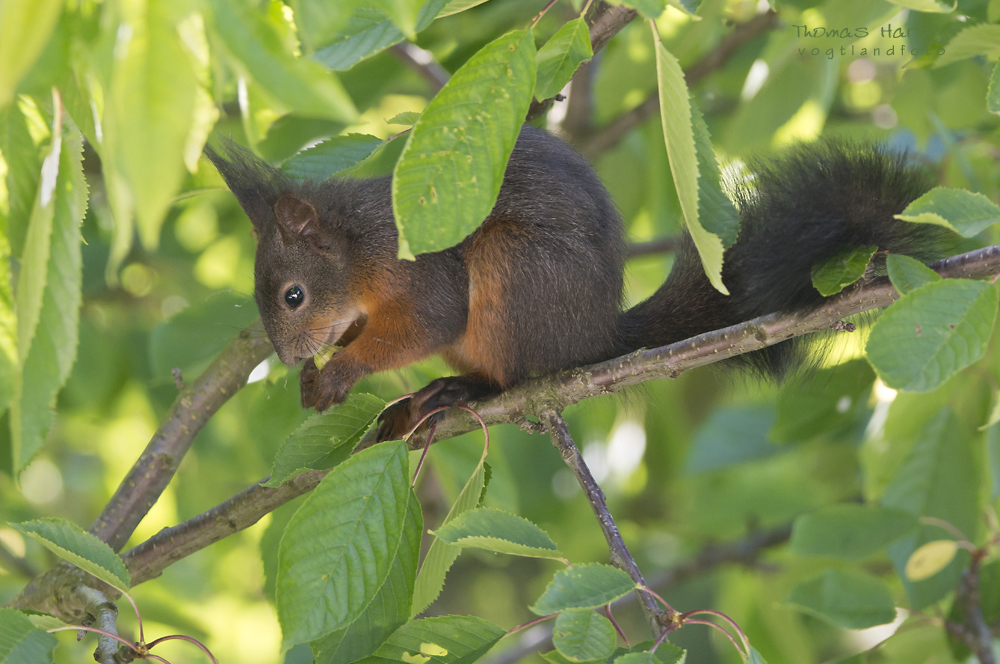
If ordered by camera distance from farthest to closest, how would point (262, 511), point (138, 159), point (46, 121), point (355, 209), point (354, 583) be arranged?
point (355, 209), point (262, 511), point (354, 583), point (46, 121), point (138, 159)

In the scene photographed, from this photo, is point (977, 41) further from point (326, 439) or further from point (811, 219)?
point (326, 439)

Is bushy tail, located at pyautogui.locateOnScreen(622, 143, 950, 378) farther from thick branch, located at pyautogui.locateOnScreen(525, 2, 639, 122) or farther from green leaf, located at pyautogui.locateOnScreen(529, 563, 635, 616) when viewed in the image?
green leaf, located at pyautogui.locateOnScreen(529, 563, 635, 616)

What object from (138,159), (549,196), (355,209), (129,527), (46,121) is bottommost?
(138,159)

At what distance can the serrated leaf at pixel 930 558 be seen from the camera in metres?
1.76

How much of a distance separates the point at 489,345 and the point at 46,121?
107cm

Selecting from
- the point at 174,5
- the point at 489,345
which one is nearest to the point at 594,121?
the point at 489,345

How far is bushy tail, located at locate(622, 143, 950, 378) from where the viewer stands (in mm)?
A: 1346

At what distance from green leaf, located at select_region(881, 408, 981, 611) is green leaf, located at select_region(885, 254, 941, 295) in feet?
3.25

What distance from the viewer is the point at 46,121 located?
87 cm

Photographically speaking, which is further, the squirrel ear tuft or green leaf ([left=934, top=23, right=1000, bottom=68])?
the squirrel ear tuft

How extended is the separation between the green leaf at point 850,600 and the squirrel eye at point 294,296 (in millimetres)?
1302

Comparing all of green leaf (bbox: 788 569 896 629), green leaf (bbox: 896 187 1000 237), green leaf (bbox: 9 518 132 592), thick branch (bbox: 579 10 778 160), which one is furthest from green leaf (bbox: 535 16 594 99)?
thick branch (bbox: 579 10 778 160)

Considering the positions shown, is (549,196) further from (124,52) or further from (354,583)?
(124,52)

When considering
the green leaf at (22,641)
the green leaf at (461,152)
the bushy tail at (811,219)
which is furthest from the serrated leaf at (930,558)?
the green leaf at (22,641)
